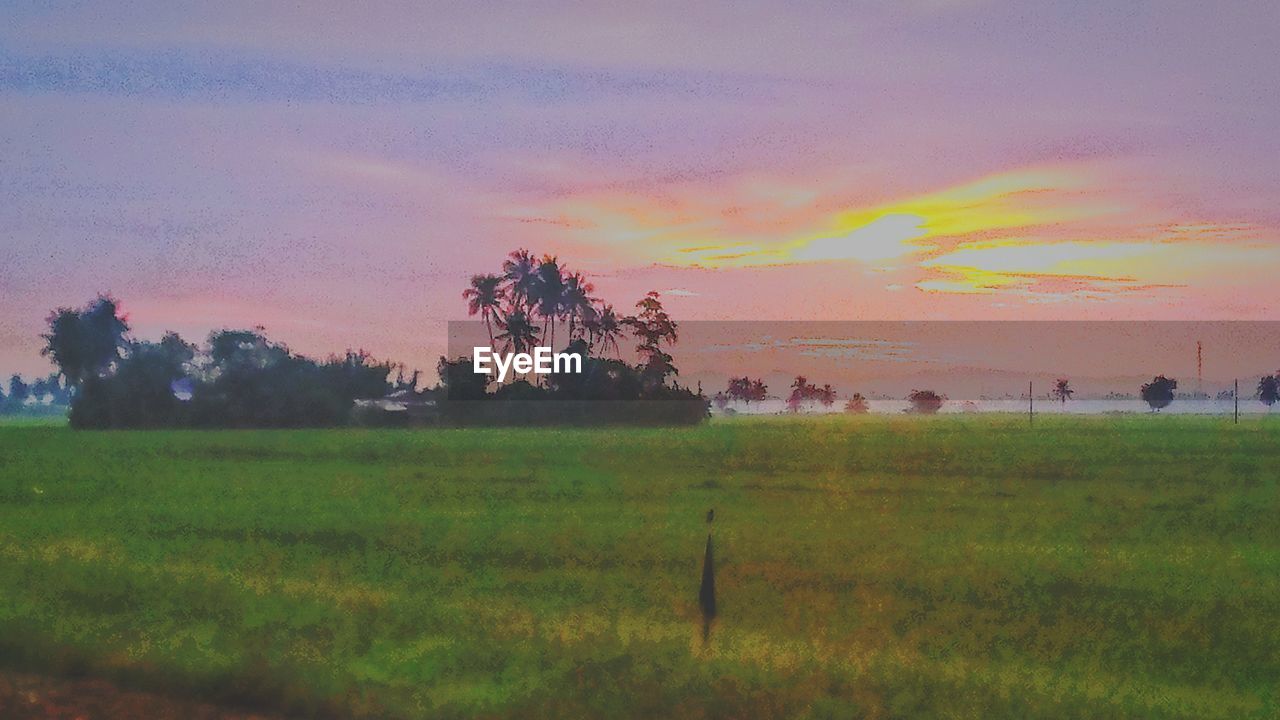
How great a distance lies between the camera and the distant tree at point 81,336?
4688 inches

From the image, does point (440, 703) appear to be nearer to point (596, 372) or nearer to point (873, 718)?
point (873, 718)

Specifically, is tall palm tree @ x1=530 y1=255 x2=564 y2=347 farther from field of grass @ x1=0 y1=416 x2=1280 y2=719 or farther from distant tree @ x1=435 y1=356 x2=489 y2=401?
field of grass @ x1=0 y1=416 x2=1280 y2=719

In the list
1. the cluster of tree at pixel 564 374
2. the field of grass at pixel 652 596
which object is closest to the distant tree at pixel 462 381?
the cluster of tree at pixel 564 374

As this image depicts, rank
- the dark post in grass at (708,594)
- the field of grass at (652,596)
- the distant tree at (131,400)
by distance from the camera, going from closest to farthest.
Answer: the field of grass at (652,596), the dark post in grass at (708,594), the distant tree at (131,400)

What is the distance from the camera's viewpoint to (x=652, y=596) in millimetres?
15812

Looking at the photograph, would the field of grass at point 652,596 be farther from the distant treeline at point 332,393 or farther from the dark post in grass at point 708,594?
the distant treeline at point 332,393

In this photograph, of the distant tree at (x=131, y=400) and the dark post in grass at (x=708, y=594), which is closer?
the dark post in grass at (x=708, y=594)

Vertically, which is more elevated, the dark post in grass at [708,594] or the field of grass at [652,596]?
the dark post in grass at [708,594]

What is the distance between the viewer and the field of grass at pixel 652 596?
10562 mm

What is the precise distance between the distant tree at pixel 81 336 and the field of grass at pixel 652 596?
89.1 m

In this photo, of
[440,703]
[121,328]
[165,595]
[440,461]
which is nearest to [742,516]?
[165,595]

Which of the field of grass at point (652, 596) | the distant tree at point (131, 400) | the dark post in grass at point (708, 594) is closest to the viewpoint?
the field of grass at point (652, 596)

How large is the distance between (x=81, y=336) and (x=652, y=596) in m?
116

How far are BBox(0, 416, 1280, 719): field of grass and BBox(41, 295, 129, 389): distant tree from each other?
89090 mm
